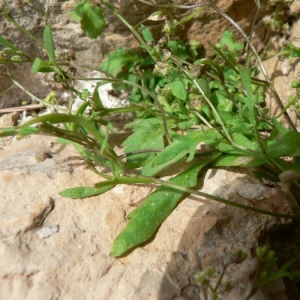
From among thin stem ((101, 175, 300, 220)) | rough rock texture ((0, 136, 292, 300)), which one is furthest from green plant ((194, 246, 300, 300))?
thin stem ((101, 175, 300, 220))

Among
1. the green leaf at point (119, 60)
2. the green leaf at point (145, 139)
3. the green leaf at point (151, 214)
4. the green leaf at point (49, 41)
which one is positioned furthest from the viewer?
the green leaf at point (119, 60)

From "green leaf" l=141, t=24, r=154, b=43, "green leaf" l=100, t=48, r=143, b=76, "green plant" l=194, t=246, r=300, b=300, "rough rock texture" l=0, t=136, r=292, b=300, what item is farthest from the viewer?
"green leaf" l=100, t=48, r=143, b=76

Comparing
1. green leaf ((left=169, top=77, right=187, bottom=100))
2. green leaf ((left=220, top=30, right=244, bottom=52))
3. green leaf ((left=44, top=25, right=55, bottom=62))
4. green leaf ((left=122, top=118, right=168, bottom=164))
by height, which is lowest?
green leaf ((left=122, top=118, right=168, bottom=164))

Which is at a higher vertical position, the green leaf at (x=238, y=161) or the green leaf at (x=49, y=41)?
the green leaf at (x=49, y=41)

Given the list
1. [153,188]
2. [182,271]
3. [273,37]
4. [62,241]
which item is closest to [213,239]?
[182,271]

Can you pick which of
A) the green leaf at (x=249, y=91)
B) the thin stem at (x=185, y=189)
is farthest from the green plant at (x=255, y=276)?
the green leaf at (x=249, y=91)

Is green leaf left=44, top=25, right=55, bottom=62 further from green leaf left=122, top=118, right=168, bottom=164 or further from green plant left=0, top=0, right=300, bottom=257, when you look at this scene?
green leaf left=122, top=118, right=168, bottom=164

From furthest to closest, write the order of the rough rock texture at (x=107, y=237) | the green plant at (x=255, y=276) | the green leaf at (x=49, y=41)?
the green leaf at (x=49, y=41)
the rough rock texture at (x=107, y=237)
the green plant at (x=255, y=276)

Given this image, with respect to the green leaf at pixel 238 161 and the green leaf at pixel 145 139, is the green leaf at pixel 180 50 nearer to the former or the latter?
the green leaf at pixel 145 139
